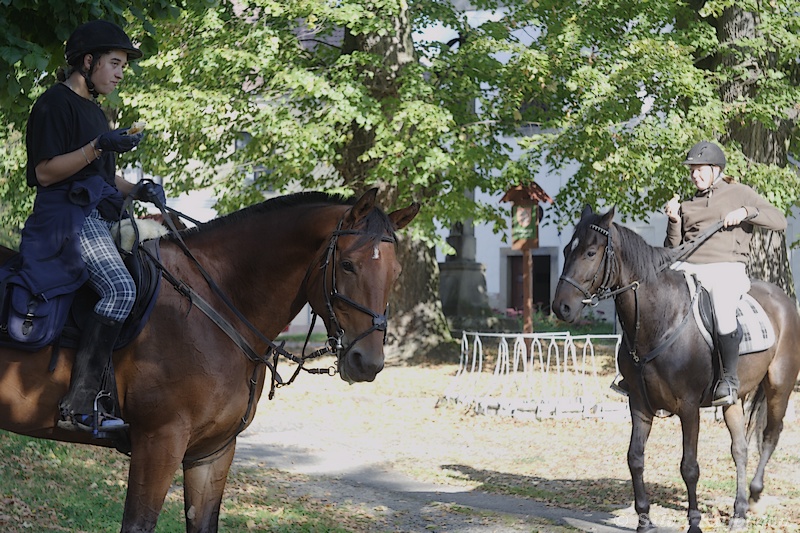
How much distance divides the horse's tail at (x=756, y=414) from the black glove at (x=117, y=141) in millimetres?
6946

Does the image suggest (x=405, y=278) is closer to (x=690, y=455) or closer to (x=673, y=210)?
(x=673, y=210)

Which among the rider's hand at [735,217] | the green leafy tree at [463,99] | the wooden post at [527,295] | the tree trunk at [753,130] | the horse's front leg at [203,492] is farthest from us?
the wooden post at [527,295]

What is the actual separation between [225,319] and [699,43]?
45.5ft

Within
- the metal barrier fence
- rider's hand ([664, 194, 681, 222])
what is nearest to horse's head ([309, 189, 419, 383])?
rider's hand ([664, 194, 681, 222])

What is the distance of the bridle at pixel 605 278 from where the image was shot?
756 centimetres

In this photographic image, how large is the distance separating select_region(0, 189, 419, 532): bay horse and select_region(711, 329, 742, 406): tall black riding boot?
423cm

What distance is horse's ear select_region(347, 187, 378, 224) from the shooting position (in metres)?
4.57

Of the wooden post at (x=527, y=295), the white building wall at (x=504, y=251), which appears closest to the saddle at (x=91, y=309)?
the wooden post at (x=527, y=295)

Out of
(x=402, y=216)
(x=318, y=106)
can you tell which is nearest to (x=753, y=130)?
(x=318, y=106)

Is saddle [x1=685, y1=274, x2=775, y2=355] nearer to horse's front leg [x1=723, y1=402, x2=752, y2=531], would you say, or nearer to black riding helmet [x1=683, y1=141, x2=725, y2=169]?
horse's front leg [x1=723, y1=402, x2=752, y2=531]

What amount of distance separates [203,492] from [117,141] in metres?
1.81

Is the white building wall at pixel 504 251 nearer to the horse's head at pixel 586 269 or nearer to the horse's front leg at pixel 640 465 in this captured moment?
the horse's front leg at pixel 640 465

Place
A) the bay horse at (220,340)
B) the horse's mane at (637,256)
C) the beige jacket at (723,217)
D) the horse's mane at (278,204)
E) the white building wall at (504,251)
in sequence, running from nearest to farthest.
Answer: the bay horse at (220,340), the horse's mane at (278,204), the horse's mane at (637,256), the beige jacket at (723,217), the white building wall at (504,251)

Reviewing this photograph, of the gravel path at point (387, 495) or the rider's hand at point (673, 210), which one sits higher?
the rider's hand at point (673, 210)
